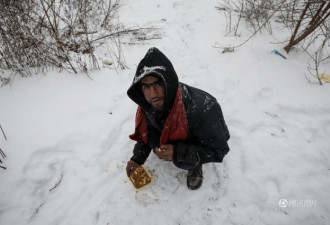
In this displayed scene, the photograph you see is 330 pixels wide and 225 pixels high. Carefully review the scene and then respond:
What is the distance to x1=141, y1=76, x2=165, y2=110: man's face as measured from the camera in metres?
1.42

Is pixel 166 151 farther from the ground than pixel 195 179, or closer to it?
farther from the ground

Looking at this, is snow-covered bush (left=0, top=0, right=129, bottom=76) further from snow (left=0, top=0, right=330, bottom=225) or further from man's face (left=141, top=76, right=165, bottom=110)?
man's face (left=141, top=76, right=165, bottom=110)

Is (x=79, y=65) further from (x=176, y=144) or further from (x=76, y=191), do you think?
(x=176, y=144)

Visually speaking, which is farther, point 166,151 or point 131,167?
point 131,167

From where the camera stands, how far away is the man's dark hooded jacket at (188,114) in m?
1.38

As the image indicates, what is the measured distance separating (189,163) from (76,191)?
1.31m

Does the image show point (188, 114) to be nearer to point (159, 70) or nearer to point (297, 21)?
point (159, 70)

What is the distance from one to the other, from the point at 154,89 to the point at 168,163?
111cm

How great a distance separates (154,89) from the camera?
1453 mm

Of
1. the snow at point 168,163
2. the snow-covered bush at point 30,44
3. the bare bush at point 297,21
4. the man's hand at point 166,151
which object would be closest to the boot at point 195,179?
the snow at point 168,163

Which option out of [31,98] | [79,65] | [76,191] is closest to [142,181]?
[76,191]

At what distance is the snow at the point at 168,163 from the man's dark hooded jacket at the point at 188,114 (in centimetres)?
62

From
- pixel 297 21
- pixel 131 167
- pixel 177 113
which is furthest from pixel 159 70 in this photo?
pixel 297 21

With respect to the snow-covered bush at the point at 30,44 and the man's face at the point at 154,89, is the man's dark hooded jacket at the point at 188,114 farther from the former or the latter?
the snow-covered bush at the point at 30,44
